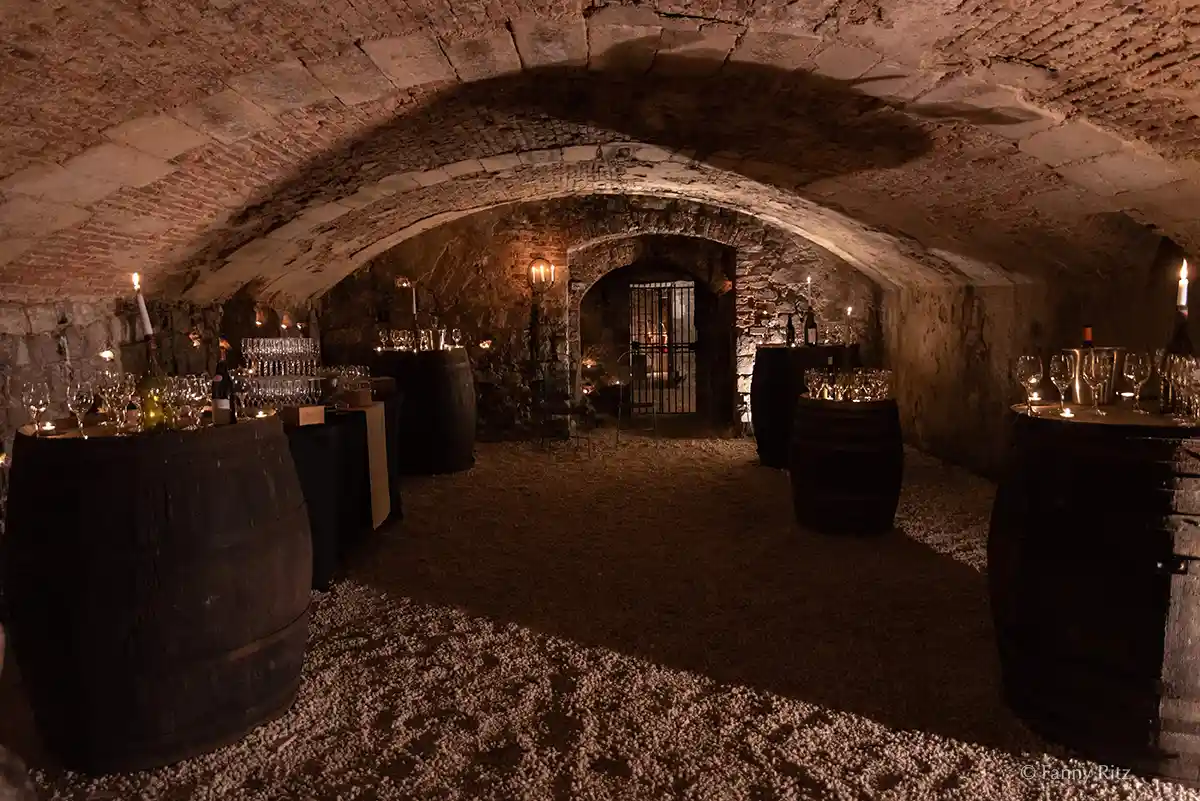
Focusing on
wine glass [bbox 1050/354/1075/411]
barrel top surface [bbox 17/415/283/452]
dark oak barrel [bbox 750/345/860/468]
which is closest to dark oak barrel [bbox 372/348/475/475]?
dark oak barrel [bbox 750/345/860/468]

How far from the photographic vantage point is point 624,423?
8922 mm

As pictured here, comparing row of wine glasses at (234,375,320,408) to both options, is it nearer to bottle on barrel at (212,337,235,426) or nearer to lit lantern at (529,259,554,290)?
bottle on barrel at (212,337,235,426)

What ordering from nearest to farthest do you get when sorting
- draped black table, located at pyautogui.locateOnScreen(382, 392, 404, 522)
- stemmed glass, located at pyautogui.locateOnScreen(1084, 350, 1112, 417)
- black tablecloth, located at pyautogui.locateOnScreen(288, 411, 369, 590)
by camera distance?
stemmed glass, located at pyautogui.locateOnScreen(1084, 350, 1112, 417) < black tablecloth, located at pyautogui.locateOnScreen(288, 411, 369, 590) < draped black table, located at pyautogui.locateOnScreen(382, 392, 404, 522)

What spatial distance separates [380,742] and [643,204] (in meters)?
5.87

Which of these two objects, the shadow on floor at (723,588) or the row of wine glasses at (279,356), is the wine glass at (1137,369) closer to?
the shadow on floor at (723,588)

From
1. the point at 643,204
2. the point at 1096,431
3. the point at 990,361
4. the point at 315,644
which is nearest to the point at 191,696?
the point at 315,644

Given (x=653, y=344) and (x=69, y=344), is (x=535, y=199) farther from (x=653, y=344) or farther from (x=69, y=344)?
(x=69, y=344)

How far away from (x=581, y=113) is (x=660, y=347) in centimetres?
544

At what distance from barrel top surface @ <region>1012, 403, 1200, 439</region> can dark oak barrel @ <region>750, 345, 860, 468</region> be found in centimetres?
327

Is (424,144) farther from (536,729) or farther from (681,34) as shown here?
(536,729)

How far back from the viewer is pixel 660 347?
920 cm

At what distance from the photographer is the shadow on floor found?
2672 mm

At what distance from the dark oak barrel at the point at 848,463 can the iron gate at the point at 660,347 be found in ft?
15.7

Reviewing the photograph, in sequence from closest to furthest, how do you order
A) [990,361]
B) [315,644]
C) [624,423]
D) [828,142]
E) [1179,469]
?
[1179,469] < [315,644] < [828,142] < [990,361] < [624,423]
